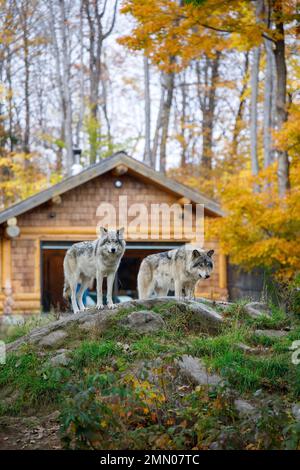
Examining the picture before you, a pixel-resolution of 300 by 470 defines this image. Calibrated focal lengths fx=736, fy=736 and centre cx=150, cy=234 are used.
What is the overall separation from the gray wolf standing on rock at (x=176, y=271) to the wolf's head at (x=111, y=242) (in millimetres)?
1226

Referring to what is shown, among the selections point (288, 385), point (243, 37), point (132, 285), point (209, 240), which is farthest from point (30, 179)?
point (288, 385)

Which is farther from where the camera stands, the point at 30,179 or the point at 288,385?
the point at 30,179

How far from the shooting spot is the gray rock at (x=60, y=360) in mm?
9953

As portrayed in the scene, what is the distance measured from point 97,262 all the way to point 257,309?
2.76m

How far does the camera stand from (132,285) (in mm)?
27375

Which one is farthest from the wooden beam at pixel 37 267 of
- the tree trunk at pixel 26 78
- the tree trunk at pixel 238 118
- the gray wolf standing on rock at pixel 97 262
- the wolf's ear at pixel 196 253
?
the tree trunk at pixel 238 118

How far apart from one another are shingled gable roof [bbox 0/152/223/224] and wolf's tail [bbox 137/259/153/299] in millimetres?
8369

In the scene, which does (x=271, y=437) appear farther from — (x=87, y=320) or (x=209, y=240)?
(x=209, y=240)

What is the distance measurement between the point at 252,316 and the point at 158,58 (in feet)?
36.2

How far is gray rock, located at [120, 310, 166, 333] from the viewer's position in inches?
431

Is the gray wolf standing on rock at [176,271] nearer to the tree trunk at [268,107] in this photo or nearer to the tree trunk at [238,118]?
the tree trunk at [268,107]

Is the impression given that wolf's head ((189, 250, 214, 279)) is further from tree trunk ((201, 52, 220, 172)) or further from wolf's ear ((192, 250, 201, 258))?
tree trunk ((201, 52, 220, 172))

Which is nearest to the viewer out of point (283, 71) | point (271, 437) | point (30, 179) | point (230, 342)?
point (271, 437)

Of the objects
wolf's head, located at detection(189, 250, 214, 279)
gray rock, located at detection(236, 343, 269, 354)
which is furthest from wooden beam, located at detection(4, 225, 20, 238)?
gray rock, located at detection(236, 343, 269, 354)
